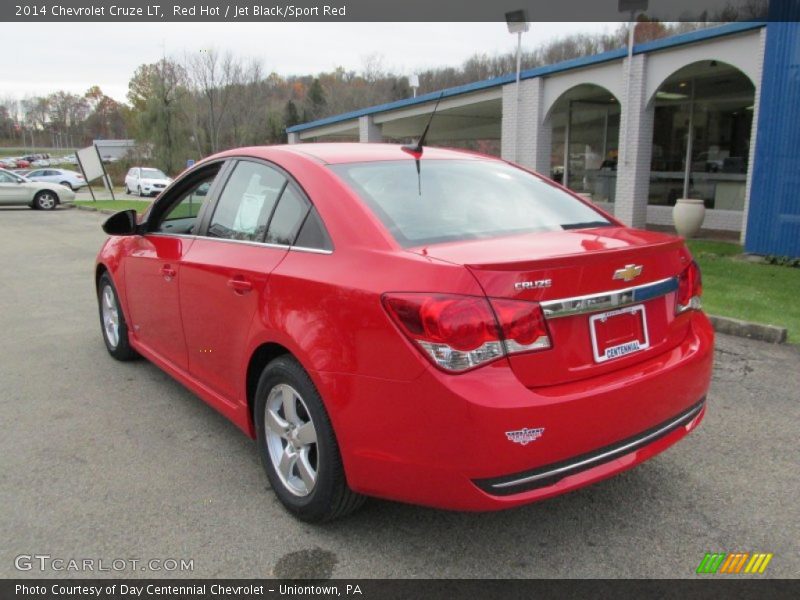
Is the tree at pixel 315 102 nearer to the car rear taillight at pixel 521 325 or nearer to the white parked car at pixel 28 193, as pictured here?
the white parked car at pixel 28 193

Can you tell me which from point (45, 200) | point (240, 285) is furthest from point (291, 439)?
point (45, 200)

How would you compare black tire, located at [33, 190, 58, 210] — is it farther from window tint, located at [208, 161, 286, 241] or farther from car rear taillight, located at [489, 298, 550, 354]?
car rear taillight, located at [489, 298, 550, 354]

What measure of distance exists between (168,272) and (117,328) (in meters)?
1.49

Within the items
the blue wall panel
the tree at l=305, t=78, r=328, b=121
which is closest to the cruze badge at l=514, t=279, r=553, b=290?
the blue wall panel

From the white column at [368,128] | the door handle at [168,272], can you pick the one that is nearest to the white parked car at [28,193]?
the white column at [368,128]

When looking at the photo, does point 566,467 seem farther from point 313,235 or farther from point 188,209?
point 188,209

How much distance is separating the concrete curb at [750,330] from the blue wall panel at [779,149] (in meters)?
4.33

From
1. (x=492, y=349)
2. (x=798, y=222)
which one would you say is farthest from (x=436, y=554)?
(x=798, y=222)

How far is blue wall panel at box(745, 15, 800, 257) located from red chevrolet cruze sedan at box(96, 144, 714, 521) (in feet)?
23.6

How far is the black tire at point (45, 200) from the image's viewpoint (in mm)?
24938

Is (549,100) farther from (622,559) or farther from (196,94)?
(196,94)

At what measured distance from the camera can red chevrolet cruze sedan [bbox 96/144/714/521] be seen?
2197 millimetres

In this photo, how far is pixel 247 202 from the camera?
3.39 m

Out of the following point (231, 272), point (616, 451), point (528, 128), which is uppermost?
point (528, 128)
